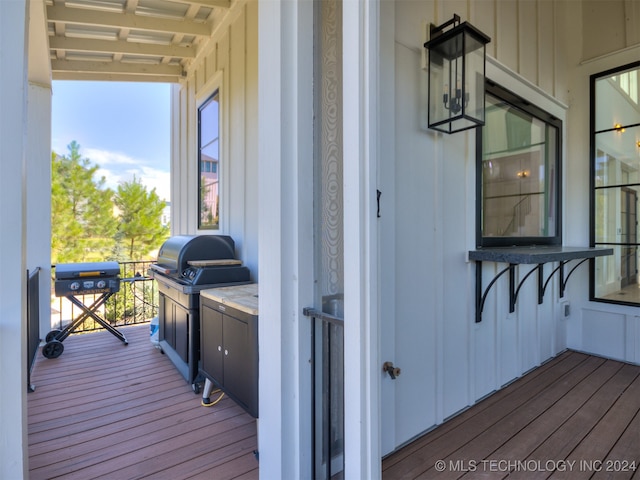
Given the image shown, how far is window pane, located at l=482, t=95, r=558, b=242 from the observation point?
7.96 ft

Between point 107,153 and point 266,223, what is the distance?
60.6ft

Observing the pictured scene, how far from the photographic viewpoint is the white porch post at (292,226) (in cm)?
139

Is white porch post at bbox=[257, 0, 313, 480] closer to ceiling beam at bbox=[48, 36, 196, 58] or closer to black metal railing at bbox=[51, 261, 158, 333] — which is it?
black metal railing at bbox=[51, 261, 158, 333]

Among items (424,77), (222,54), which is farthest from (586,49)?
(222,54)

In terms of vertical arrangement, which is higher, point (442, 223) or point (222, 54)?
point (222, 54)

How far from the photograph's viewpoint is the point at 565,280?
10.6 feet

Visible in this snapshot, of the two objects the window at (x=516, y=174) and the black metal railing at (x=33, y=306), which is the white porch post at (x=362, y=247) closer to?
the window at (x=516, y=174)

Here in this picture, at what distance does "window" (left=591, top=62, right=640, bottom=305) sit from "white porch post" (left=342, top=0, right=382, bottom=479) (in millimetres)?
3267

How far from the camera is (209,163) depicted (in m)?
4.16

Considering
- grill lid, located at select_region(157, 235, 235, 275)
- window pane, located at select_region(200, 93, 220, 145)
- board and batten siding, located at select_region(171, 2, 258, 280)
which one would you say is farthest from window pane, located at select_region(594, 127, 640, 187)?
window pane, located at select_region(200, 93, 220, 145)

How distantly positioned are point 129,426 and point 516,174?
3.30 meters

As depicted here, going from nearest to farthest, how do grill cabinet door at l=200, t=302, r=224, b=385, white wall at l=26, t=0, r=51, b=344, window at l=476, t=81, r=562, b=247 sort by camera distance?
grill cabinet door at l=200, t=302, r=224, b=385 < window at l=476, t=81, r=562, b=247 < white wall at l=26, t=0, r=51, b=344

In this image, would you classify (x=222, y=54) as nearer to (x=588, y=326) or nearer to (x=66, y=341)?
(x=66, y=341)

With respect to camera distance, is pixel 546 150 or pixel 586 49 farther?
pixel 586 49
